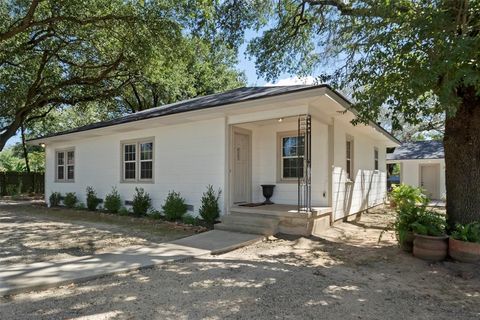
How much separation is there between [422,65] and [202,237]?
17.2 ft

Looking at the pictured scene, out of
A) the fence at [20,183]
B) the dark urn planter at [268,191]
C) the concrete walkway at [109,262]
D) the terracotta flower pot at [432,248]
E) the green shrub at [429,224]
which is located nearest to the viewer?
the concrete walkway at [109,262]

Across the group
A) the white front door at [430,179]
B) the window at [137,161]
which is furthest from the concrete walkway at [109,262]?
the white front door at [430,179]

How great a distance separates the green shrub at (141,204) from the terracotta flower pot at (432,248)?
310 inches

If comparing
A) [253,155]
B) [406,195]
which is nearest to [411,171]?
[406,195]

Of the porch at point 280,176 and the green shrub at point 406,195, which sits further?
the green shrub at point 406,195

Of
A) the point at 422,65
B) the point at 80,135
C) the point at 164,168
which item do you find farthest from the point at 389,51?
the point at 80,135

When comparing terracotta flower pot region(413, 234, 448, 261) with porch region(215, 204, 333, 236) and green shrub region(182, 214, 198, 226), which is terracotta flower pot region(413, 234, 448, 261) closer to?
porch region(215, 204, 333, 236)

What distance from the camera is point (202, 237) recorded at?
7395 mm

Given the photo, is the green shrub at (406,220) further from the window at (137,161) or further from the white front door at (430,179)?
the white front door at (430,179)

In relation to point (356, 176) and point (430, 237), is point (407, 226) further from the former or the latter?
point (356, 176)

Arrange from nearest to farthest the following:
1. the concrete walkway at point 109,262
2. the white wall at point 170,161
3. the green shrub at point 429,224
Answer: the concrete walkway at point 109,262, the green shrub at point 429,224, the white wall at point 170,161

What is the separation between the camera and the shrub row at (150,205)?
9.01m

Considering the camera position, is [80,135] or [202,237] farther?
[80,135]

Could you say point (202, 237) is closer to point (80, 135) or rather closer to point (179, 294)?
point (179, 294)
